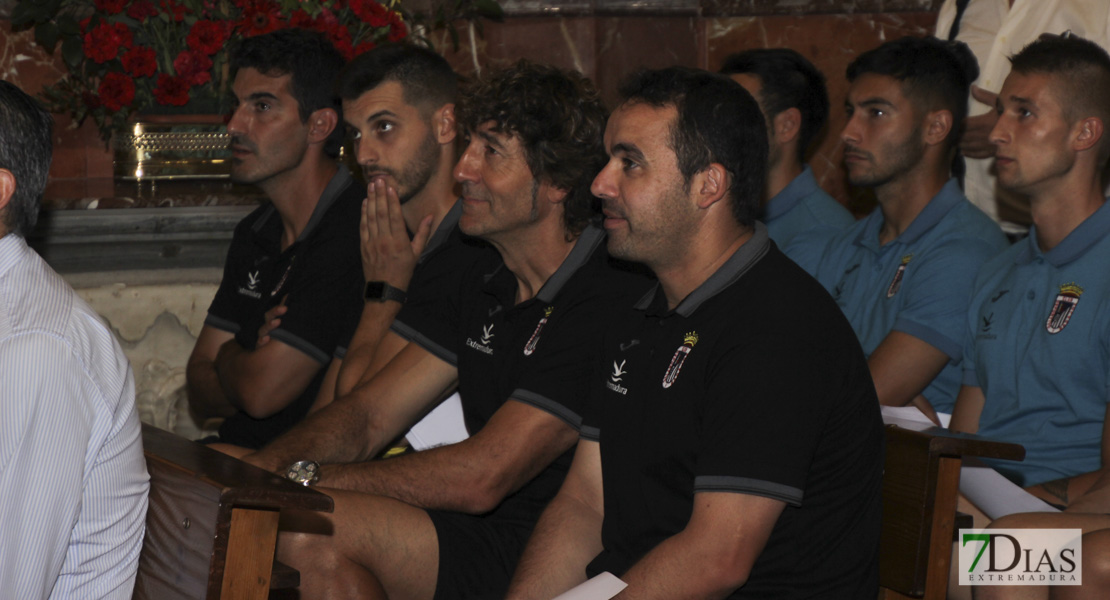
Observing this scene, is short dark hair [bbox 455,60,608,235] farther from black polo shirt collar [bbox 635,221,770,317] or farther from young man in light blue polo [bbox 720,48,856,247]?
young man in light blue polo [bbox 720,48,856,247]

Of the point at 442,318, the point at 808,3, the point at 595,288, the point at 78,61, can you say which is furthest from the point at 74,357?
the point at 808,3

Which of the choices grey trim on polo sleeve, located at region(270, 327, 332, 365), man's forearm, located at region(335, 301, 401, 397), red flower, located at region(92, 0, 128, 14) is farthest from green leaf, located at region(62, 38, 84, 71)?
man's forearm, located at region(335, 301, 401, 397)

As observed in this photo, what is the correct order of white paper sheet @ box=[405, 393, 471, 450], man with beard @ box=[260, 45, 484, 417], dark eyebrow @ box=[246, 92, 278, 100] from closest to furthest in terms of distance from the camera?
white paper sheet @ box=[405, 393, 471, 450] < man with beard @ box=[260, 45, 484, 417] < dark eyebrow @ box=[246, 92, 278, 100]

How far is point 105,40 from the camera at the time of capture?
3.40 metres

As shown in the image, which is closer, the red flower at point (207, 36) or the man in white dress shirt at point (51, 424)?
the man in white dress shirt at point (51, 424)

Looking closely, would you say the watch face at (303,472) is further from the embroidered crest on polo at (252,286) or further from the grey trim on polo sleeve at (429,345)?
the embroidered crest on polo at (252,286)

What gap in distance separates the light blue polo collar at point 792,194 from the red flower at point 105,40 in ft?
6.78

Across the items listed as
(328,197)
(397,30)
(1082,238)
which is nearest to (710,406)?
(1082,238)

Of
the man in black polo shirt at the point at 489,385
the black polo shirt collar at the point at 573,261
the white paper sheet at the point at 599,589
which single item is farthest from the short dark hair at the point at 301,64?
the white paper sheet at the point at 599,589

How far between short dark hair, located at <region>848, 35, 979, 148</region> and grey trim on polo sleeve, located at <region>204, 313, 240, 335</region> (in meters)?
1.97

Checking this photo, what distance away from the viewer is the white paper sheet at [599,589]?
1.67m

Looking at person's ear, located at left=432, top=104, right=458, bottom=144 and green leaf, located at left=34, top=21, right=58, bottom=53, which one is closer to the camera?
person's ear, located at left=432, top=104, right=458, bottom=144

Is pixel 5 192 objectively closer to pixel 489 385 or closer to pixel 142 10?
pixel 489 385

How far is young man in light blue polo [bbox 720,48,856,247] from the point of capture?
11.3 feet
